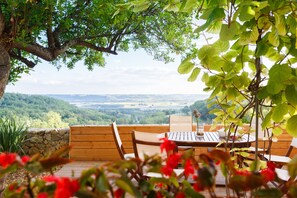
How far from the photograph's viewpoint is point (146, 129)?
6.55 meters

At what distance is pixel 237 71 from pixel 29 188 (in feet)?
2.97

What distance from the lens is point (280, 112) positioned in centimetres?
109

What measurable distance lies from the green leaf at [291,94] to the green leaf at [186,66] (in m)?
0.36

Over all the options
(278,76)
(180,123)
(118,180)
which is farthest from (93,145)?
(118,180)

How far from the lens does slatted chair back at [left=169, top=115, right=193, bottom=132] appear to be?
19.7 ft

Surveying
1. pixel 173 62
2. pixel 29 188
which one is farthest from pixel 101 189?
pixel 173 62

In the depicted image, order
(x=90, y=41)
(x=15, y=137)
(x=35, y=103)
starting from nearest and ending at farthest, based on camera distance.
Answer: (x=15, y=137) < (x=90, y=41) < (x=35, y=103)

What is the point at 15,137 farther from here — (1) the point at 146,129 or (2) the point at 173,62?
(2) the point at 173,62

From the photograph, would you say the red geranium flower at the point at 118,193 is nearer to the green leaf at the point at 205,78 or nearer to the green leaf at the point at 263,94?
the green leaf at the point at 263,94

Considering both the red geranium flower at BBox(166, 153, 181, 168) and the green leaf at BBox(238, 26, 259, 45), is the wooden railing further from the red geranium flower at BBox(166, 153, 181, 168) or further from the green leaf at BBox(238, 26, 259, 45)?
the red geranium flower at BBox(166, 153, 181, 168)

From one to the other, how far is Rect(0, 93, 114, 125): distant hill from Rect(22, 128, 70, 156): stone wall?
69 cm

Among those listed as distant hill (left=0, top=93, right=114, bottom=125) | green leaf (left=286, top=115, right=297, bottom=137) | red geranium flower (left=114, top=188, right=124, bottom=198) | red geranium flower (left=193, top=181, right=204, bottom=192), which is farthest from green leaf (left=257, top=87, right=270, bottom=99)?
distant hill (left=0, top=93, right=114, bottom=125)

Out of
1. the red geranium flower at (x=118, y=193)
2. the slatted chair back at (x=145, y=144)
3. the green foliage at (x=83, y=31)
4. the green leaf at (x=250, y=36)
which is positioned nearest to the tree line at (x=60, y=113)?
the green foliage at (x=83, y=31)

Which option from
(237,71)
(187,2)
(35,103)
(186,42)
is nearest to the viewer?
(187,2)
